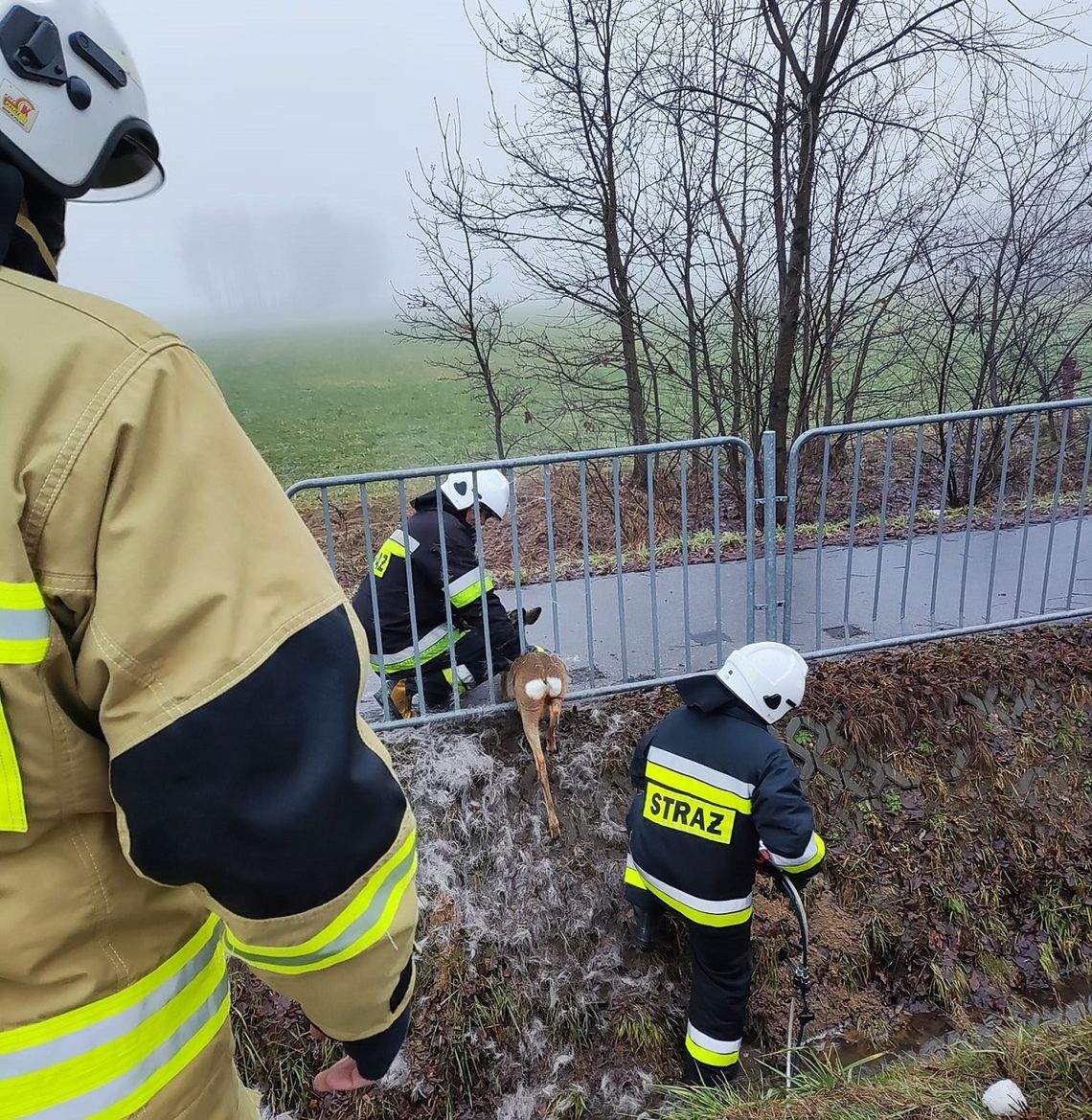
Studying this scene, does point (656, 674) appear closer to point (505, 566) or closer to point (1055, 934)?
point (1055, 934)

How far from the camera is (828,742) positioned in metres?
4.50

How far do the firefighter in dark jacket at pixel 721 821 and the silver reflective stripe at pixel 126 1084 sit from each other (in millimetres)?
2461

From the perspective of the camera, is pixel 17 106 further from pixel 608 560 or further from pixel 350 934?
pixel 608 560

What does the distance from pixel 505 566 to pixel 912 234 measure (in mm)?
5044

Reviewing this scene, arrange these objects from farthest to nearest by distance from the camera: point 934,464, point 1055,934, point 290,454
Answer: point 290,454, point 934,464, point 1055,934

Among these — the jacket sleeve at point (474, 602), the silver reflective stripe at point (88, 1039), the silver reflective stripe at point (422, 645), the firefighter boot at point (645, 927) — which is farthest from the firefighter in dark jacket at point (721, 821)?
the silver reflective stripe at point (88, 1039)

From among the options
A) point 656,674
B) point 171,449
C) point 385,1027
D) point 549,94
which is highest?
point 549,94

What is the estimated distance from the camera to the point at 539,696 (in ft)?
12.7

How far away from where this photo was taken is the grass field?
10.9 meters

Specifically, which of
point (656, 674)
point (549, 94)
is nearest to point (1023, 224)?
point (549, 94)

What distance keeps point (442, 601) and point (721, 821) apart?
6.07ft

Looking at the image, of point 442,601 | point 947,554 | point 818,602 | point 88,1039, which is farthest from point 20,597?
point 947,554

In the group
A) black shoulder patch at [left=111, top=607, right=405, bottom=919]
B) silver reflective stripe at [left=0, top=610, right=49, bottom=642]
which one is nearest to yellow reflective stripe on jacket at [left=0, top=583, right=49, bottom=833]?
silver reflective stripe at [left=0, top=610, right=49, bottom=642]

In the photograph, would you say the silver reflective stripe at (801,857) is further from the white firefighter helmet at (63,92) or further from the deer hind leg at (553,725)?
the white firefighter helmet at (63,92)
